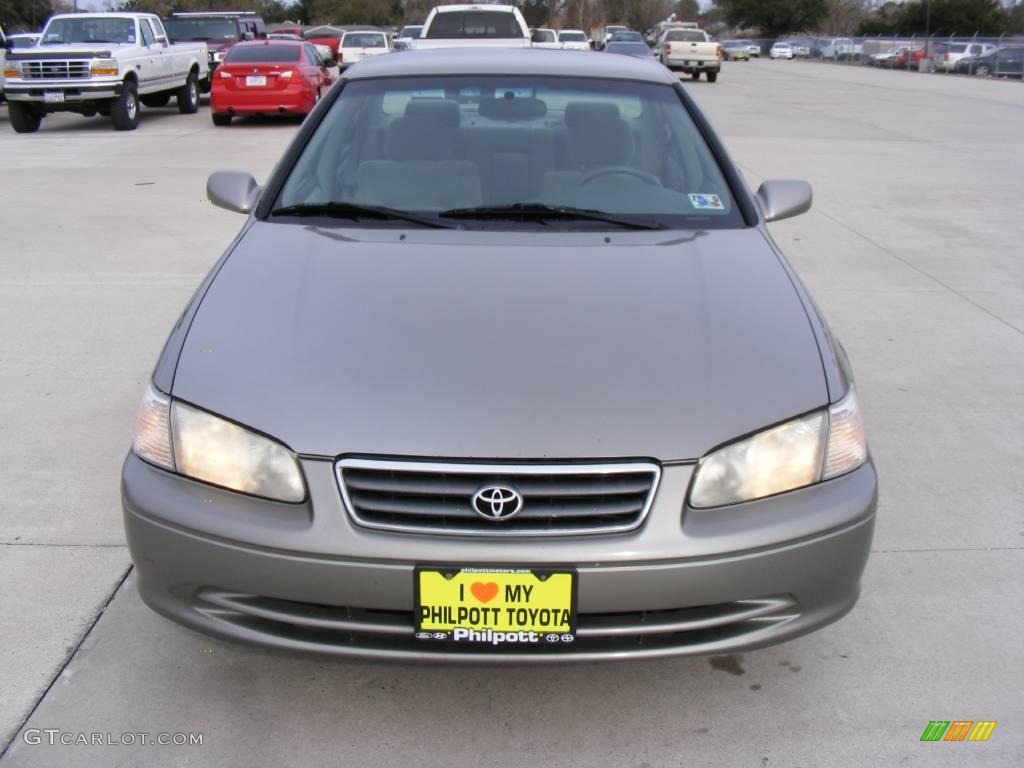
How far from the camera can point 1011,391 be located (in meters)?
4.99

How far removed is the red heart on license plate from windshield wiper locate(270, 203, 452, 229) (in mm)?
1459

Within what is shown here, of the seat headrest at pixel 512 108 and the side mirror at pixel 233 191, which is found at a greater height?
the seat headrest at pixel 512 108

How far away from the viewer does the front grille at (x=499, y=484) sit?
228cm

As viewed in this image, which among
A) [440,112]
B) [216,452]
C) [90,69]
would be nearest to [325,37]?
[90,69]

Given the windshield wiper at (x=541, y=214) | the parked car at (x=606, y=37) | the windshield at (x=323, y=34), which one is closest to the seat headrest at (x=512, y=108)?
the windshield wiper at (x=541, y=214)

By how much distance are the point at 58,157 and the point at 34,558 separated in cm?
1105

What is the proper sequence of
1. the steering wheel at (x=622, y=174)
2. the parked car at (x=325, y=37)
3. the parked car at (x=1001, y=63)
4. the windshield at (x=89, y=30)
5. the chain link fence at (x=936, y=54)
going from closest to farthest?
the steering wheel at (x=622, y=174) < the windshield at (x=89, y=30) < the parked car at (x=325, y=37) < the parked car at (x=1001, y=63) < the chain link fence at (x=936, y=54)

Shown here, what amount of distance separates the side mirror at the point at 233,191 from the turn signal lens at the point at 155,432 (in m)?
1.33

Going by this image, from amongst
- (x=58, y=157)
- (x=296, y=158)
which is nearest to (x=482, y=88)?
(x=296, y=158)

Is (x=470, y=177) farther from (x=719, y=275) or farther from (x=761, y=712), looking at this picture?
(x=761, y=712)

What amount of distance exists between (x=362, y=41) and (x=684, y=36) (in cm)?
1070

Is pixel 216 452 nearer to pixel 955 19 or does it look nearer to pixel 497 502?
pixel 497 502

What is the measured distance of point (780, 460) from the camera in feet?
7.98

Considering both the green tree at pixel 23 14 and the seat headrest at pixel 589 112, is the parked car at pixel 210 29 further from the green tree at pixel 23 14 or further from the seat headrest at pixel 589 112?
the seat headrest at pixel 589 112
